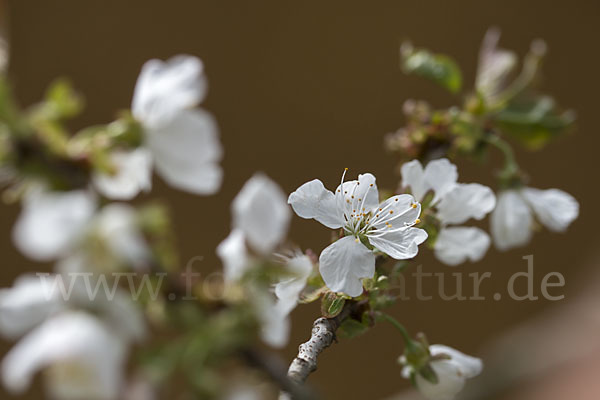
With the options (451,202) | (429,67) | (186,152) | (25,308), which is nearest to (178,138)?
(186,152)

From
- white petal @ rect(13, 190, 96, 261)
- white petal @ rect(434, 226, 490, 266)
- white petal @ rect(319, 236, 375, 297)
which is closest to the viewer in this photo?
white petal @ rect(13, 190, 96, 261)

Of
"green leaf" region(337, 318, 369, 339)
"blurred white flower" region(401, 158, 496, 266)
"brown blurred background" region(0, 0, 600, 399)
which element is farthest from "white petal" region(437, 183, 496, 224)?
"brown blurred background" region(0, 0, 600, 399)

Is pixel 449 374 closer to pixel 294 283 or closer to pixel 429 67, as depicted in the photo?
pixel 294 283

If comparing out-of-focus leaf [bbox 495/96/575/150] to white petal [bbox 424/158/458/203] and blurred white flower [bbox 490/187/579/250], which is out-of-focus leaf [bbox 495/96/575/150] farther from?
white petal [bbox 424/158/458/203]

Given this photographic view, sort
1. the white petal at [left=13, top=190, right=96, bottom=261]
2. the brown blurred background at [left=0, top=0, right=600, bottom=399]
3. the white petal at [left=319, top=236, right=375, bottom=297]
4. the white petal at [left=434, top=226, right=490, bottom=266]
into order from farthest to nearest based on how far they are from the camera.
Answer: the brown blurred background at [left=0, top=0, right=600, bottom=399] → the white petal at [left=434, top=226, right=490, bottom=266] → the white petal at [left=319, top=236, right=375, bottom=297] → the white petal at [left=13, top=190, right=96, bottom=261]

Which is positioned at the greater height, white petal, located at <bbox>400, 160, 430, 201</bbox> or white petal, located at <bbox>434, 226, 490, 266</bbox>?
white petal, located at <bbox>400, 160, 430, 201</bbox>

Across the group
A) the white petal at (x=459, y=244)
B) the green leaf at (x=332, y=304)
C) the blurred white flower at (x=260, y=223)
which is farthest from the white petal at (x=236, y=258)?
the white petal at (x=459, y=244)
